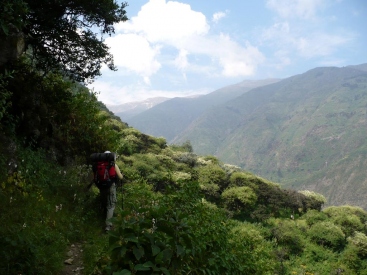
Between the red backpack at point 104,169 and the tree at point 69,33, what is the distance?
4296 mm

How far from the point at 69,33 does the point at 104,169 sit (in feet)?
17.4

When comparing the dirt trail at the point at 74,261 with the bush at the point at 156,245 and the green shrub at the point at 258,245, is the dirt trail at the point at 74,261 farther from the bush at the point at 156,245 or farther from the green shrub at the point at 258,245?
the green shrub at the point at 258,245

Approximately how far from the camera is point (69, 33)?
31.6 feet

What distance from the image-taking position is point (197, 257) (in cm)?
421

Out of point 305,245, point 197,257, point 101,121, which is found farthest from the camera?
point 305,245

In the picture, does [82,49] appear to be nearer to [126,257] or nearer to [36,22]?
[36,22]

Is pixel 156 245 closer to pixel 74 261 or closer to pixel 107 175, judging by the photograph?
pixel 74 261

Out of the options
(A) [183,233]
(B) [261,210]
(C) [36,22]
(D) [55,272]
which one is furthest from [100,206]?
(B) [261,210]

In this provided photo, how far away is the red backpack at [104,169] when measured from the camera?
7422mm

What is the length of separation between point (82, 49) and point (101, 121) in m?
3.08

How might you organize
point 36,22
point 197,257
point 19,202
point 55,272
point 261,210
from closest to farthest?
1. point 197,257
2. point 55,272
3. point 19,202
4. point 36,22
5. point 261,210

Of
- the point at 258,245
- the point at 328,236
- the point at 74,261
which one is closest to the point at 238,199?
the point at 258,245

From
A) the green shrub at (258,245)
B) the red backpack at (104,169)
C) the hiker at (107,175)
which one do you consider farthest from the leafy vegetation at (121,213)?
the red backpack at (104,169)

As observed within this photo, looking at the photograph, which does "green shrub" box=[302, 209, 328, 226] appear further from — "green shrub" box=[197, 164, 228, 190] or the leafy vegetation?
"green shrub" box=[197, 164, 228, 190]
